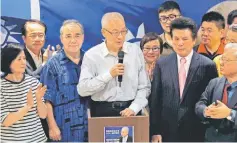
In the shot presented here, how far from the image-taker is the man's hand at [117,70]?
112 inches

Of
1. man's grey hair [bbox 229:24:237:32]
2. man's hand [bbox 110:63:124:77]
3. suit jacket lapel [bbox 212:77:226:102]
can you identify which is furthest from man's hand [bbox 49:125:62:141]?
man's grey hair [bbox 229:24:237:32]

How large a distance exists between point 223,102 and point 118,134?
0.81 m

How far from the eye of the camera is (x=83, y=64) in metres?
3.01

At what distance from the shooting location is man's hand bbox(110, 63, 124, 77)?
2.84m

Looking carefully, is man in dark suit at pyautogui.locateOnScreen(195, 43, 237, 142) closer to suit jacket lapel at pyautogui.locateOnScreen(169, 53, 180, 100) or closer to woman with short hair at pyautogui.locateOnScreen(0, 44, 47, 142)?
suit jacket lapel at pyautogui.locateOnScreen(169, 53, 180, 100)

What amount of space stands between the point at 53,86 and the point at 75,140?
0.46m

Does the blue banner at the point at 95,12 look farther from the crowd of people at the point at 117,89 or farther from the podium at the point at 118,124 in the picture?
the podium at the point at 118,124

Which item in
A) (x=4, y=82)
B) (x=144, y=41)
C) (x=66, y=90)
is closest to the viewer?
(x=4, y=82)

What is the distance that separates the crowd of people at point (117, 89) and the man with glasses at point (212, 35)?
0.22 meters

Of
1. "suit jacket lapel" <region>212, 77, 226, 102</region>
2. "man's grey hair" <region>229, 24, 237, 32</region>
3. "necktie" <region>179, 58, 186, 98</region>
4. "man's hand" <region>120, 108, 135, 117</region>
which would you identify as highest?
"man's grey hair" <region>229, 24, 237, 32</region>

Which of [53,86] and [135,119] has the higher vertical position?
[53,86]

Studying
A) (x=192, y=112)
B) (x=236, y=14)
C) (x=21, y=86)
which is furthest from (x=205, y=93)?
(x=21, y=86)

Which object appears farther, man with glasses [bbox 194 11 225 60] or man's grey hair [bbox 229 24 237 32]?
man with glasses [bbox 194 11 225 60]

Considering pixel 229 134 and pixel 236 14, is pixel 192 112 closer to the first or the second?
pixel 229 134
